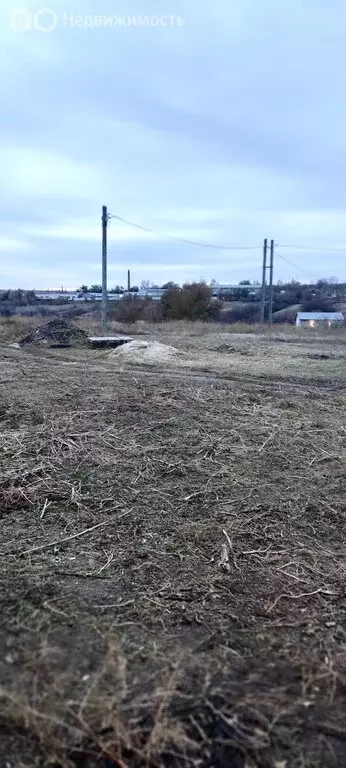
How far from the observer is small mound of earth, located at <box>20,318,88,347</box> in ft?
50.3

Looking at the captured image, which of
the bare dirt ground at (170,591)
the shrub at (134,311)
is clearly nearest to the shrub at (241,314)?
the shrub at (134,311)

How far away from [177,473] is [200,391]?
330cm

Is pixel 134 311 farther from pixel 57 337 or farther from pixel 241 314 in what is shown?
pixel 57 337

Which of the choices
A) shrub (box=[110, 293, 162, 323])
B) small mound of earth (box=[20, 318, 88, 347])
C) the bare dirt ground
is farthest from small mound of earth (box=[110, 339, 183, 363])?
shrub (box=[110, 293, 162, 323])

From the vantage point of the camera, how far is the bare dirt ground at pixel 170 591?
5.09ft

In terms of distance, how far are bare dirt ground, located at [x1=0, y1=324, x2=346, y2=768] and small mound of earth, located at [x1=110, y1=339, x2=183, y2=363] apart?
21.1ft

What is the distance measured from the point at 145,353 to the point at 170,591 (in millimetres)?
10279

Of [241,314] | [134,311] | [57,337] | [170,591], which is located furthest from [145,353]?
[241,314]

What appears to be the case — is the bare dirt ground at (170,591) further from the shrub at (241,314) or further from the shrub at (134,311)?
the shrub at (241,314)

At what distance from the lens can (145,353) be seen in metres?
12.5

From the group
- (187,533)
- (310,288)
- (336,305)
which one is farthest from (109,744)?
(310,288)

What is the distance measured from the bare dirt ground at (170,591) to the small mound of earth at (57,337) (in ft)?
33.0

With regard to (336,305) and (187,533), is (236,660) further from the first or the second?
(336,305)

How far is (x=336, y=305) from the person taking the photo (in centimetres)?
5719
